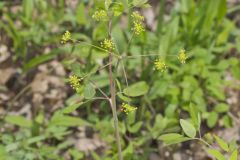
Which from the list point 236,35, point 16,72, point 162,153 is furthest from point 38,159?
point 236,35

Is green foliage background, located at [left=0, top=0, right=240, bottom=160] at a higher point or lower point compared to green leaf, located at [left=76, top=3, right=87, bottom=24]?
lower

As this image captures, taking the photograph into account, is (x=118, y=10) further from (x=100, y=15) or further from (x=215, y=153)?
(x=215, y=153)

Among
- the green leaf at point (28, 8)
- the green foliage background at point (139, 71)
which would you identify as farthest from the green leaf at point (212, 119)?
the green leaf at point (28, 8)

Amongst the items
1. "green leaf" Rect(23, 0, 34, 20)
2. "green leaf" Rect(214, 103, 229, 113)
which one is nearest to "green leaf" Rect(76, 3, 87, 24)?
"green leaf" Rect(23, 0, 34, 20)

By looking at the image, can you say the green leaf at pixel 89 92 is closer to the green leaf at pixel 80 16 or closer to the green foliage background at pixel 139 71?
the green foliage background at pixel 139 71

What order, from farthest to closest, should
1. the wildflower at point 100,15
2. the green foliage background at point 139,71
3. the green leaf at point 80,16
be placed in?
the green leaf at point 80,16
the green foliage background at point 139,71
the wildflower at point 100,15

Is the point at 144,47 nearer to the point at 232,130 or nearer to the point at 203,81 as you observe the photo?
the point at 203,81

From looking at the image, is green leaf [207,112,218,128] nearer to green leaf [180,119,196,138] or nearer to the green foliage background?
the green foliage background

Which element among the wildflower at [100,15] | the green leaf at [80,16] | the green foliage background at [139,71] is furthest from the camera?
the green leaf at [80,16]
